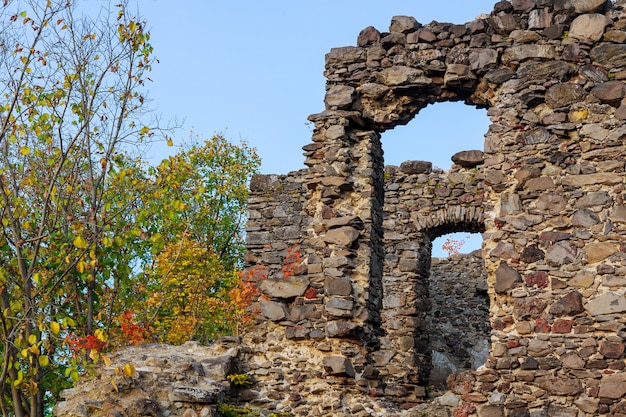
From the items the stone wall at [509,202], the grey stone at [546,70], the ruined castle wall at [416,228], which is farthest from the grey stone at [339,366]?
the ruined castle wall at [416,228]

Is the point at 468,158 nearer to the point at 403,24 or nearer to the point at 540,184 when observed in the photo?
the point at 403,24

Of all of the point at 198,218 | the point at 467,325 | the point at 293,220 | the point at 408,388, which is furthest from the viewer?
the point at 198,218

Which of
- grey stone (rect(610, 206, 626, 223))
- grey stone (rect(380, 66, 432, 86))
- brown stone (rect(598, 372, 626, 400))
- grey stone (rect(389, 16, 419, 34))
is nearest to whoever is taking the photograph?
brown stone (rect(598, 372, 626, 400))

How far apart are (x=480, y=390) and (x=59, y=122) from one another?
19.2 feet

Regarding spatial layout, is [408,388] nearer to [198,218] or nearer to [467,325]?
[467,325]

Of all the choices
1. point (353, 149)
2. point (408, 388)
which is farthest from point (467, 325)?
point (353, 149)

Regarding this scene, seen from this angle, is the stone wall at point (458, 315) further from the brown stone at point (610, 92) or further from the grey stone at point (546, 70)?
the brown stone at point (610, 92)

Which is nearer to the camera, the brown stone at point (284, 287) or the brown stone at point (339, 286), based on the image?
the brown stone at point (339, 286)

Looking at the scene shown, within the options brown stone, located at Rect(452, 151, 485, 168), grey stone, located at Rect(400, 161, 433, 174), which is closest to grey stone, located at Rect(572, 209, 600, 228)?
brown stone, located at Rect(452, 151, 485, 168)

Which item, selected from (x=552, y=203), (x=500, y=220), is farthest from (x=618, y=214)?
(x=500, y=220)

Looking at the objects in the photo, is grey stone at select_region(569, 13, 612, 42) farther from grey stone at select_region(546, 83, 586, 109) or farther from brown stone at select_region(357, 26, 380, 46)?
brown stone at select_region(357, 26, 380, 46)

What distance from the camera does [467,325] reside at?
14.7m

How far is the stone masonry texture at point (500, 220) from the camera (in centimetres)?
721

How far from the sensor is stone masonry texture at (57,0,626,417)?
23.6 feet
